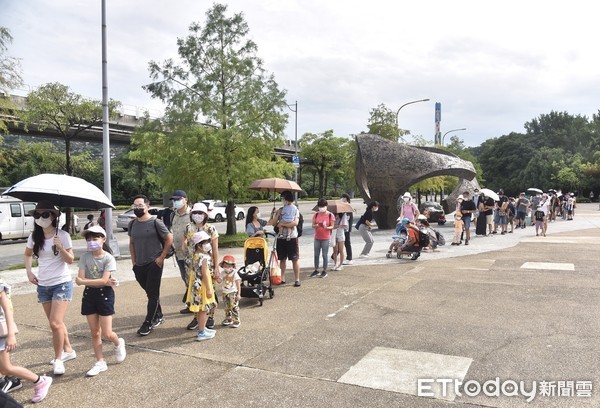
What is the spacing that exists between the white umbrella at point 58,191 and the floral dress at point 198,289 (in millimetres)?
1209

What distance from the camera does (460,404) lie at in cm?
391

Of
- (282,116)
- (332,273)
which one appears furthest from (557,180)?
(332,273)

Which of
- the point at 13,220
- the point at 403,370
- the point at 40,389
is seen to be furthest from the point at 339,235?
the point at 13,220

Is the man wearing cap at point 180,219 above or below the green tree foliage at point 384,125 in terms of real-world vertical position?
below

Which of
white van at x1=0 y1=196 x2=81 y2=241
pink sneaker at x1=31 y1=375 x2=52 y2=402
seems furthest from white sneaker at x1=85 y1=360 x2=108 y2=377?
white van at x1=0 y1=196 x2=81 y2=241

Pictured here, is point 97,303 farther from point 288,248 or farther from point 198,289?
point 288,248

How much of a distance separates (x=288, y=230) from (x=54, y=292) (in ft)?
14.5

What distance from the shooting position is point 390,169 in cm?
2023

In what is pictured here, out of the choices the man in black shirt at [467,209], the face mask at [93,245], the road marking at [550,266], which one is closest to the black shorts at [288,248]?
the face mask at [93,245]

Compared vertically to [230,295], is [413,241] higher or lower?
higher

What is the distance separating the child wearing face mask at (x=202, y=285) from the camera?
5.54 meters

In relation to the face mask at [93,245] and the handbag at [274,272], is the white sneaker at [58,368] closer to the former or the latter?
the face mask at [93,245]

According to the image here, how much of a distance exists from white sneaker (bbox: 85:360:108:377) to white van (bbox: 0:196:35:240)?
17.3 metres

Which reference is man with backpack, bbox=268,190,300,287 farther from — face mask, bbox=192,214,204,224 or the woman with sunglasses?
the woman with sunglasses
